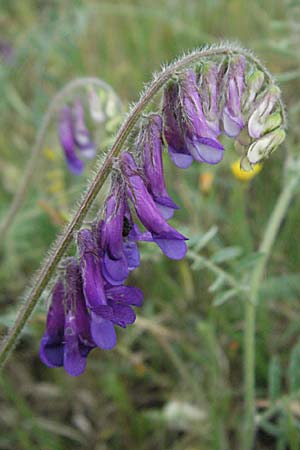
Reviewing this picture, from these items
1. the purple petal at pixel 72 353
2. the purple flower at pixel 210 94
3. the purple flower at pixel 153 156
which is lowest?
the purple petal at pixel 72 353

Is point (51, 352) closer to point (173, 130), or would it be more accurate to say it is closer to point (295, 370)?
point (173, 130)

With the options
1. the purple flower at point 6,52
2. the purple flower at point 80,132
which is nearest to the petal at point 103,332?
the purple flower at point 80,132

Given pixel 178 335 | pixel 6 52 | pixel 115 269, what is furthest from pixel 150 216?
pixel 6 52

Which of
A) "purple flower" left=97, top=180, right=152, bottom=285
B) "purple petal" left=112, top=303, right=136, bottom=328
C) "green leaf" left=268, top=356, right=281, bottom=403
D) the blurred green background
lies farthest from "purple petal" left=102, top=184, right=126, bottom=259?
"green leaf" left=268, top=356, right=281, bottom=403

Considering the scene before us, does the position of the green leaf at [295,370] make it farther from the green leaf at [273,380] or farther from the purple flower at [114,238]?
the purple flower at [114,238]

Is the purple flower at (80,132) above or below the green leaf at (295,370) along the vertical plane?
above

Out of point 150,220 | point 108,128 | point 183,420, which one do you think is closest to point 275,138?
point 150,220

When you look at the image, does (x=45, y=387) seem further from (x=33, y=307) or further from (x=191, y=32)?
(x=191, y=32)
